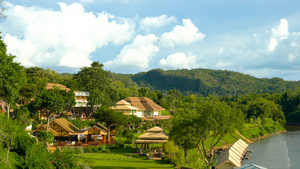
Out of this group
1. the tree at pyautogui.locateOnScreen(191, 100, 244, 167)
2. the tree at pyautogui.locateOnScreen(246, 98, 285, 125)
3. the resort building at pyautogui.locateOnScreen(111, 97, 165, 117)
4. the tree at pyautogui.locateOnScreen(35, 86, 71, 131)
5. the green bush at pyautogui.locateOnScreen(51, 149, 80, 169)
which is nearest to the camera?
the green bush at pyautogui.locateOnScreen(51, 149, 80, 169)

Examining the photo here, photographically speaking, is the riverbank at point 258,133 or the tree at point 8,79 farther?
the riverbank at point 258,133

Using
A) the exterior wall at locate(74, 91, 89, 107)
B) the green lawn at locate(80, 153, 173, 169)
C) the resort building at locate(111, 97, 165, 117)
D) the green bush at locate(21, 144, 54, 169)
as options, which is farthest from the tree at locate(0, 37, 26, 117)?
the exterior wall at locate(74, 91, 89, 107)

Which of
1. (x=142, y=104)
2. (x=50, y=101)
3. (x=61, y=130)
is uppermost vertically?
(x=142, y=104)

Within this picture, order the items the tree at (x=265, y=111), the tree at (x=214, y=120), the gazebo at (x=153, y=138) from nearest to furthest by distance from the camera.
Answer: the tree at (x=214, y=120)
the gazebo at (x=153, y=138)
the tree at (x=265, y=111)

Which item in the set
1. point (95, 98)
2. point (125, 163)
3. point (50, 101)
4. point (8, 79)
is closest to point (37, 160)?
point (125, 163)

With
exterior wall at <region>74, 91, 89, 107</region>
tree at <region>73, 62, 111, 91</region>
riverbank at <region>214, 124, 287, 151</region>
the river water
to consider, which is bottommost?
the river water

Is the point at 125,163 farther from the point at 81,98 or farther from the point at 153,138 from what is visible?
the point at 81,98

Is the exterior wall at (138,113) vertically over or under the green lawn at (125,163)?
over

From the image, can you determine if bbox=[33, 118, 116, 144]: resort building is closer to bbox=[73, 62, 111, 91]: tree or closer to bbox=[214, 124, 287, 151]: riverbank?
bbox=[214, 124, 287, 151]: riverbank

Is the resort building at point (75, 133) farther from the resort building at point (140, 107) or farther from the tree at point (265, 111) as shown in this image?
the tree at point (265, 111)

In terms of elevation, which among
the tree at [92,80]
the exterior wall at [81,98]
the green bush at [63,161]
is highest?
the tree at [92,80]

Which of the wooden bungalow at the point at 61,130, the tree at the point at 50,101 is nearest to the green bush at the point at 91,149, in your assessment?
the wooden bungalow at the point at 61,130

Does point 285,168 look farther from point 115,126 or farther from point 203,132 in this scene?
point 115,126

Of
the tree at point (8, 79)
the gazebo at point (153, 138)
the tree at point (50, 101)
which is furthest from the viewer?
the tree at point (50, 101)
